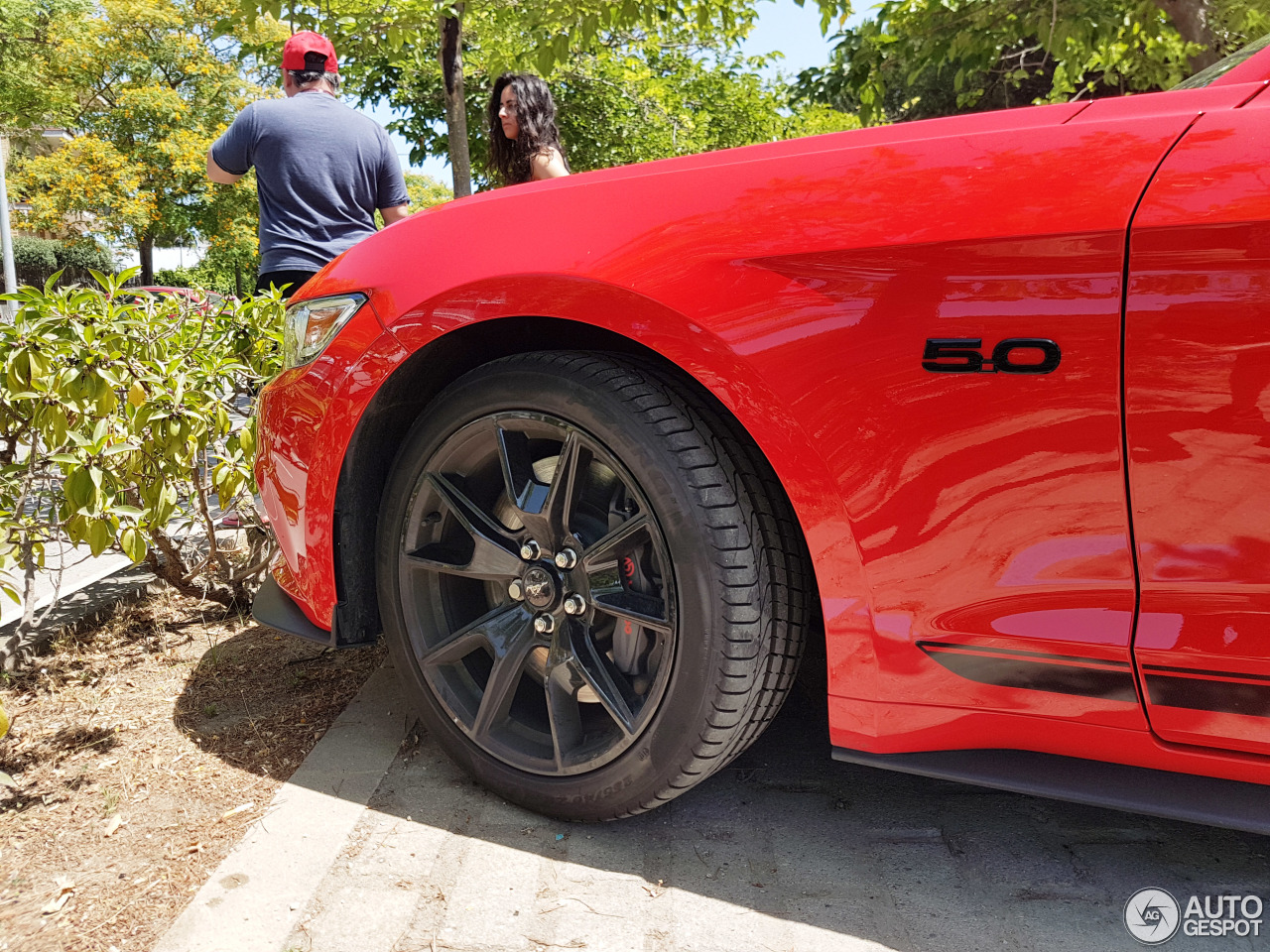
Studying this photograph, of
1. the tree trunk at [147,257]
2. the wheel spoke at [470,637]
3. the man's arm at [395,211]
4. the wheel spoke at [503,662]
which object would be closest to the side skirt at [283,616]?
the wheel spoke at [470,637]

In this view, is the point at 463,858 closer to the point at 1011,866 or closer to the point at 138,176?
the point at 1011,866

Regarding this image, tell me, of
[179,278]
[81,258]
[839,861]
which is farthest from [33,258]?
[839,861]

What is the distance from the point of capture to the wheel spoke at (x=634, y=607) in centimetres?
179

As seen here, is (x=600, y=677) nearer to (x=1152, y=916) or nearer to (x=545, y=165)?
(x=1152, y=916)

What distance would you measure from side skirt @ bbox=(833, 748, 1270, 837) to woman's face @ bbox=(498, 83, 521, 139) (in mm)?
3046

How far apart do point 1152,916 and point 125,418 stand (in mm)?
2645

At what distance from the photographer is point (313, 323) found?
219 cm

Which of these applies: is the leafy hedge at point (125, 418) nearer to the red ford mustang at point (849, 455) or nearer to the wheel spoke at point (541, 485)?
the red ford mustang at point (849, 455)

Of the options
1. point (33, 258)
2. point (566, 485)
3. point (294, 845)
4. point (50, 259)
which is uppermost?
point (33, 258)

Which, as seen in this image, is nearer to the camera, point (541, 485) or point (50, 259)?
point (541, 485)

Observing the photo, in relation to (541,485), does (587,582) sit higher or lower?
lower

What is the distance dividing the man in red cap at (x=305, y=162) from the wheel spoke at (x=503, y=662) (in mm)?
2079

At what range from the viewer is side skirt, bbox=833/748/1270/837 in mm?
1421

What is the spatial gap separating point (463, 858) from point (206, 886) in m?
0.47
